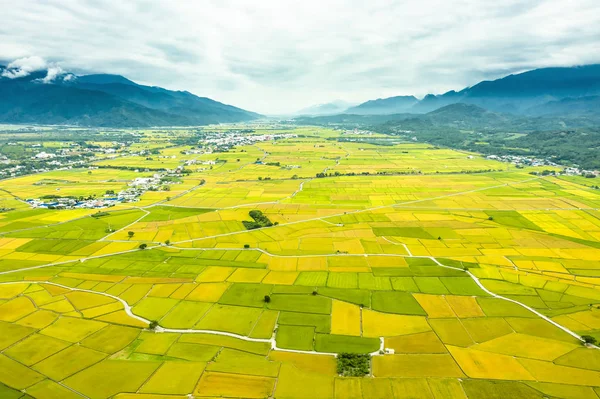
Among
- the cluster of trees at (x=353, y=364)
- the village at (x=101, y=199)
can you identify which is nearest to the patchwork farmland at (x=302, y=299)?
the cluster of trees at (x=353, y=364)

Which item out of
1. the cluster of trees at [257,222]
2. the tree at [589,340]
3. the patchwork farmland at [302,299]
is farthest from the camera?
the cluster of trees at [257,222]

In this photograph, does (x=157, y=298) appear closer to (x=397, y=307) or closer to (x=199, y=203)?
(x=397, y=307)

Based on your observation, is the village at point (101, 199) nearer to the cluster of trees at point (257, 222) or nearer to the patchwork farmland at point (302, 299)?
the patchwork farmland at point (302, 299)

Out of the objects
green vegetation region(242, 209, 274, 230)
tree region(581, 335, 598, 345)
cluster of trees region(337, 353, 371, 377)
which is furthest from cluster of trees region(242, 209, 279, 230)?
tree region(581, 335, 598, 345)

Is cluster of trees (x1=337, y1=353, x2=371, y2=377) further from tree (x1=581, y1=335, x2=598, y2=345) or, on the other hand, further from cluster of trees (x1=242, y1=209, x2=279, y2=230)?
cluster of trees (x1=242, y1=209, x2=279, y2=230)

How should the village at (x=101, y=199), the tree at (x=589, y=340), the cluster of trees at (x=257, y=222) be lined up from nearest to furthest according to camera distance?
the tree at (x=589, y=340) → the cluster of trees at (x=257, y=222) → the village at (x=101, y=199)

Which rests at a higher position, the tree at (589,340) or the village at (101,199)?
the village at (101,199)

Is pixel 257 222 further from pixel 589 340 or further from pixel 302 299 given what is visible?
pixel 589 340

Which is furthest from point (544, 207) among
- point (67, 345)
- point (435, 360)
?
point (67, 345)

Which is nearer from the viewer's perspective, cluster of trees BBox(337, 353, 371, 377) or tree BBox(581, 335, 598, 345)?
cluster of trees BBox(337, 353, 371, 377)

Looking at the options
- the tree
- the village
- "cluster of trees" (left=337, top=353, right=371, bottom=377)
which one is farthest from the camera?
the village
